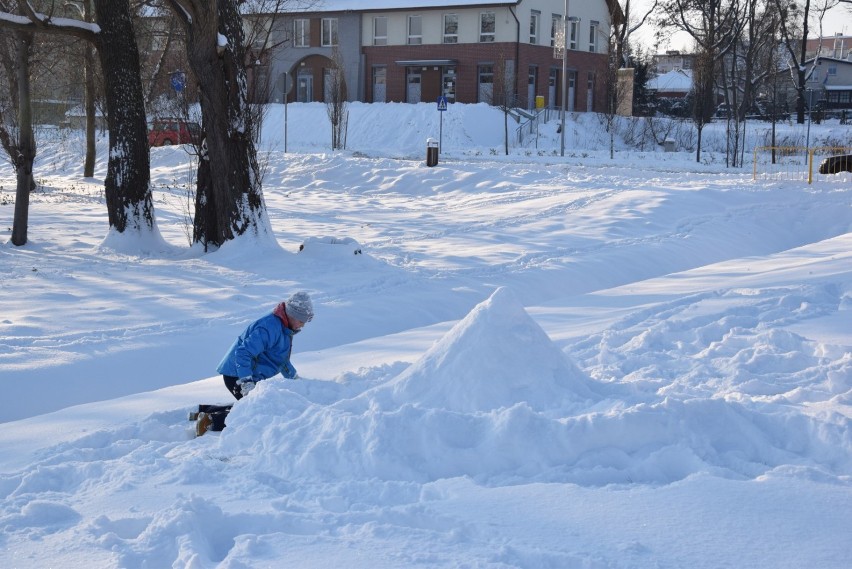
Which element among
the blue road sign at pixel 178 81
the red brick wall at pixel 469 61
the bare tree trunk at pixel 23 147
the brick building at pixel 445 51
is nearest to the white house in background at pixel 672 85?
the brick building at pixel 445 51

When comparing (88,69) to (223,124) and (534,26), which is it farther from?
(534,26)

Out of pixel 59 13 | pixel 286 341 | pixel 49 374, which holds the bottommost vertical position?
pixel 49 374

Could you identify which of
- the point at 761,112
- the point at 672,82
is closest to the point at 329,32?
the point at 761,112

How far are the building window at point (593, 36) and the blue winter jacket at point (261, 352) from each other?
48187 millimetres

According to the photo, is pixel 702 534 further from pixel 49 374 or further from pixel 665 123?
pixel 665 123

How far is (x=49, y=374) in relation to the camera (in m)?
8.10

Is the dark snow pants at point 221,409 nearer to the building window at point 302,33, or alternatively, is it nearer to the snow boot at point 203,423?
the snow boot at point 203,423

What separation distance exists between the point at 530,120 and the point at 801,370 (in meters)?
37.4

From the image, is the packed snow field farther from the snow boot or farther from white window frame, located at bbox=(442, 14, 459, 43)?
white window frame, located at bbox=(442, 14, 459, 43)

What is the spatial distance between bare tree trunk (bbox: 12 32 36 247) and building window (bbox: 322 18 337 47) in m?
36.0

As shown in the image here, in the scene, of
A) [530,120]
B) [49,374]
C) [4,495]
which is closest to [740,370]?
[4,495]

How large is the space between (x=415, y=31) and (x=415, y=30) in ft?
0.17

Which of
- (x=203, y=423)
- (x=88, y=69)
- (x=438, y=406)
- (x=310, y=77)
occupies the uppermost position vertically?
(x=310, y=77)

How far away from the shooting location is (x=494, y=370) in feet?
19.3
